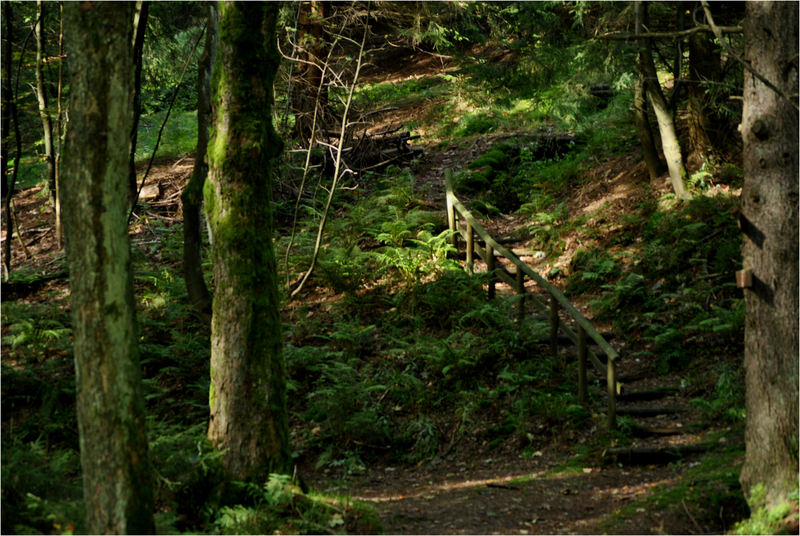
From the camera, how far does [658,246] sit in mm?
12055

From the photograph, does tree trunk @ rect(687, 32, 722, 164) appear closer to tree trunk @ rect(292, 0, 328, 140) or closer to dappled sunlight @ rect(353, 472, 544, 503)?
tree trunk @ rect(292, 0, 328, 140)

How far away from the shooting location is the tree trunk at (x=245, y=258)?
5941 mm

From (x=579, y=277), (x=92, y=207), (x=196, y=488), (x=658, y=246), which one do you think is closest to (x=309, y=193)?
(x=579, y=277)

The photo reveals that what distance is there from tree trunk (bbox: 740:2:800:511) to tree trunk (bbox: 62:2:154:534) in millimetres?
5142

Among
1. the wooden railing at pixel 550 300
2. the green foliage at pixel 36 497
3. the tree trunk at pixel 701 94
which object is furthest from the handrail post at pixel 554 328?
the green foliage at pixel 36 497

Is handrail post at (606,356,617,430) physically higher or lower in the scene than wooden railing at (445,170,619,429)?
lower

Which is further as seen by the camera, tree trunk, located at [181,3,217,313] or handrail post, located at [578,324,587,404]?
tree trunk, located at [181,3,217,313]

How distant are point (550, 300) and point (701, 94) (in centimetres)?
574

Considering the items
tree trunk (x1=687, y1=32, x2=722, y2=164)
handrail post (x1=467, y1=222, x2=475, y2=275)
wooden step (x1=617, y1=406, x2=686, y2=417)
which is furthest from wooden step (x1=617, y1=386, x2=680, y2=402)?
tree trunk (x1=687, y1=32, x2=722, y2=164)

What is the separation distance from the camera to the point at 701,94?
1290cm

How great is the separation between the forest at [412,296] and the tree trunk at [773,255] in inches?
0.9

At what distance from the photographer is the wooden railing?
848cm

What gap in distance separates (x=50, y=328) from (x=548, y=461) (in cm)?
739

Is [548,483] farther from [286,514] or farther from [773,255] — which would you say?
[773,255]
